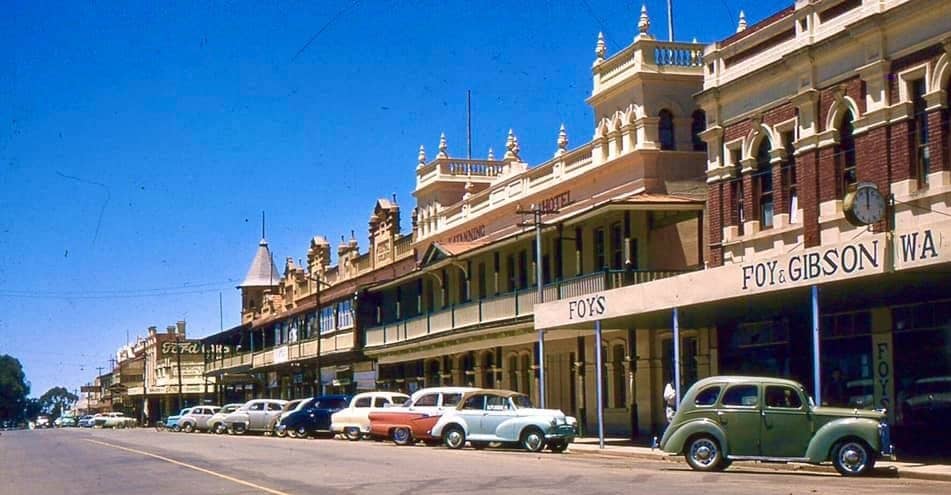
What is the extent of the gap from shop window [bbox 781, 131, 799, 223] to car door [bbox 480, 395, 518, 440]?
27.1 ft

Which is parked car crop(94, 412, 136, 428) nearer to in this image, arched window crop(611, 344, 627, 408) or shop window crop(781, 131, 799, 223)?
arched window crop(611, 344, 627, 408)

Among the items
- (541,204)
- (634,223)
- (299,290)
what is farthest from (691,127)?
(299,290)

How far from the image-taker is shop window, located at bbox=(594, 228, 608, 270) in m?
40.6

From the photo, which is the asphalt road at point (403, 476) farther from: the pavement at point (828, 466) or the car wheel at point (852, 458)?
the pavement at point (828, 466)

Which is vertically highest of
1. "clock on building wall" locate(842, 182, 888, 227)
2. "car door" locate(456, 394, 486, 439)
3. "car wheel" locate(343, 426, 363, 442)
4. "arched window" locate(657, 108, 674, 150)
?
"arched window" locate(657, 108, 674, 150)

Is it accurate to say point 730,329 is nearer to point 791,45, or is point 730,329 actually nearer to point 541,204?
point 791,45

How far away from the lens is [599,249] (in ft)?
134

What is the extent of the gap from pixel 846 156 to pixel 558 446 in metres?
9.69

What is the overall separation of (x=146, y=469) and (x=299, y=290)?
174 feet

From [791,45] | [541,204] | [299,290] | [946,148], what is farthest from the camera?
Answer: [299,290]

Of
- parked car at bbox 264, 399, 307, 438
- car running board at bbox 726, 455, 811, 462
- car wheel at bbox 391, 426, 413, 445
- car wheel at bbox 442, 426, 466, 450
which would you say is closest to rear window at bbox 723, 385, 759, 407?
car running board at bbox 726, 455, 811, 462

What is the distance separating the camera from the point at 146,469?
26984 millimetres

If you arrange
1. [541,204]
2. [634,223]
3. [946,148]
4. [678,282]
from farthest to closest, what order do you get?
[541,204]
[634,223]
[678,282]
[946,148]

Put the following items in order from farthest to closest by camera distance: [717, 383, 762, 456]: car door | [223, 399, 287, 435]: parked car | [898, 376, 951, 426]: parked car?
[223, 399, 287, 435]: parked car < [898, 376, 951, 426]: parked car < [717, 383, 762, 456]: car door
